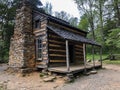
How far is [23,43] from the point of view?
13609 mm

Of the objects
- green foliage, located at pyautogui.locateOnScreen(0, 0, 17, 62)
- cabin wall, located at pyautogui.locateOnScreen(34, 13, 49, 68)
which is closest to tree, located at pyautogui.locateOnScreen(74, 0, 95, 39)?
green foliage, located at pyautogui.locateOnScreen(0, 0, 17, 62)

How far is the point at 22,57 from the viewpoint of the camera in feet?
43.9

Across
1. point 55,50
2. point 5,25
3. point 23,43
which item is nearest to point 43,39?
point 55,50

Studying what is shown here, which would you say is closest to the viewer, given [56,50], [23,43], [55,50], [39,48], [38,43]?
[23,43]

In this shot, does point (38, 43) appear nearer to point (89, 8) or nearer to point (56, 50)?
point (56, 50)

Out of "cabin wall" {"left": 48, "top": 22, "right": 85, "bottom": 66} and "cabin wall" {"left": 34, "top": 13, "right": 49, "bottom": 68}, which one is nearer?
"cabin wall" {"left": 34, "top": 13, "right": 49, "bottom": 68}

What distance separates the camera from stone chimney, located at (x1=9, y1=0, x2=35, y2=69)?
13.5 meters

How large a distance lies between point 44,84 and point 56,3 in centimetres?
6182

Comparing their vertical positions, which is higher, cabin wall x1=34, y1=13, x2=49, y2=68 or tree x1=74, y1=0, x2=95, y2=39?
tree x1=74, y1=0, x2=95, y2=39

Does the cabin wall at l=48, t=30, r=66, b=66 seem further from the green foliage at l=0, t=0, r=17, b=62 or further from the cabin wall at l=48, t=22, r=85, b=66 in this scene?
the green foliage at l=0, t=0, r=17, b=62

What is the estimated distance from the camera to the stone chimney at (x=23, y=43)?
533 inches

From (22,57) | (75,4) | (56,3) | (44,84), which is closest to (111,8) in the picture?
(75,4)

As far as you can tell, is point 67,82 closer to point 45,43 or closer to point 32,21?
point 45,43

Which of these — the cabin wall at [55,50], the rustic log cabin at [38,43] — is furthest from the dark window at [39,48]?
the cabin wall at [55,50]
